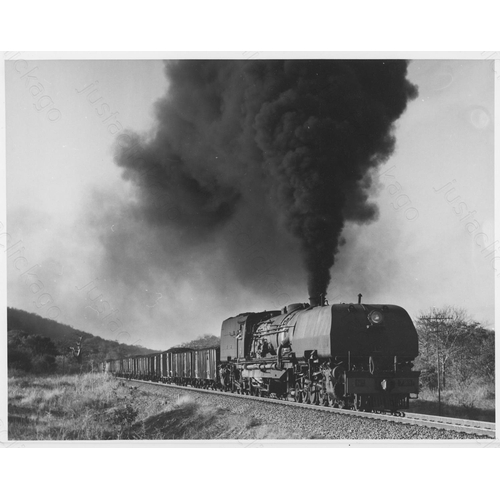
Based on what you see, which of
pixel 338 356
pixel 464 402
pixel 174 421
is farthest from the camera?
pixel 464 402

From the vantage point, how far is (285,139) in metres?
17.3

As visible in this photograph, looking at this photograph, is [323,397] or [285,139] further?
[285,139]

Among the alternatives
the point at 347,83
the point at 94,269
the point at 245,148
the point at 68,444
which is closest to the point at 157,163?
the point at 245,148

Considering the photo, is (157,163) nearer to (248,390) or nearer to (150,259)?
(150,259)

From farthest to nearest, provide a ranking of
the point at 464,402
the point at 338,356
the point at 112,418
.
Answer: the point at 464,402
the point at 112,418
the point at 338,356

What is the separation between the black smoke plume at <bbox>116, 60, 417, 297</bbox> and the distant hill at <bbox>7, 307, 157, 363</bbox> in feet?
15.4

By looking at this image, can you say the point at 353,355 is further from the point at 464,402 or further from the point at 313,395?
the point at 464,402

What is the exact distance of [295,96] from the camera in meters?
16.5

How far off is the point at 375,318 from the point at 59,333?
40.7 feet

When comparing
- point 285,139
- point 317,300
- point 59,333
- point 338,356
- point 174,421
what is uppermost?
point 285,139

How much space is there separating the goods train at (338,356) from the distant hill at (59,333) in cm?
666

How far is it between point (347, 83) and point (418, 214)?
150 inches

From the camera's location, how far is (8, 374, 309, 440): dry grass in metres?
13.6

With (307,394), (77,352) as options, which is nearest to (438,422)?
(307,394)
